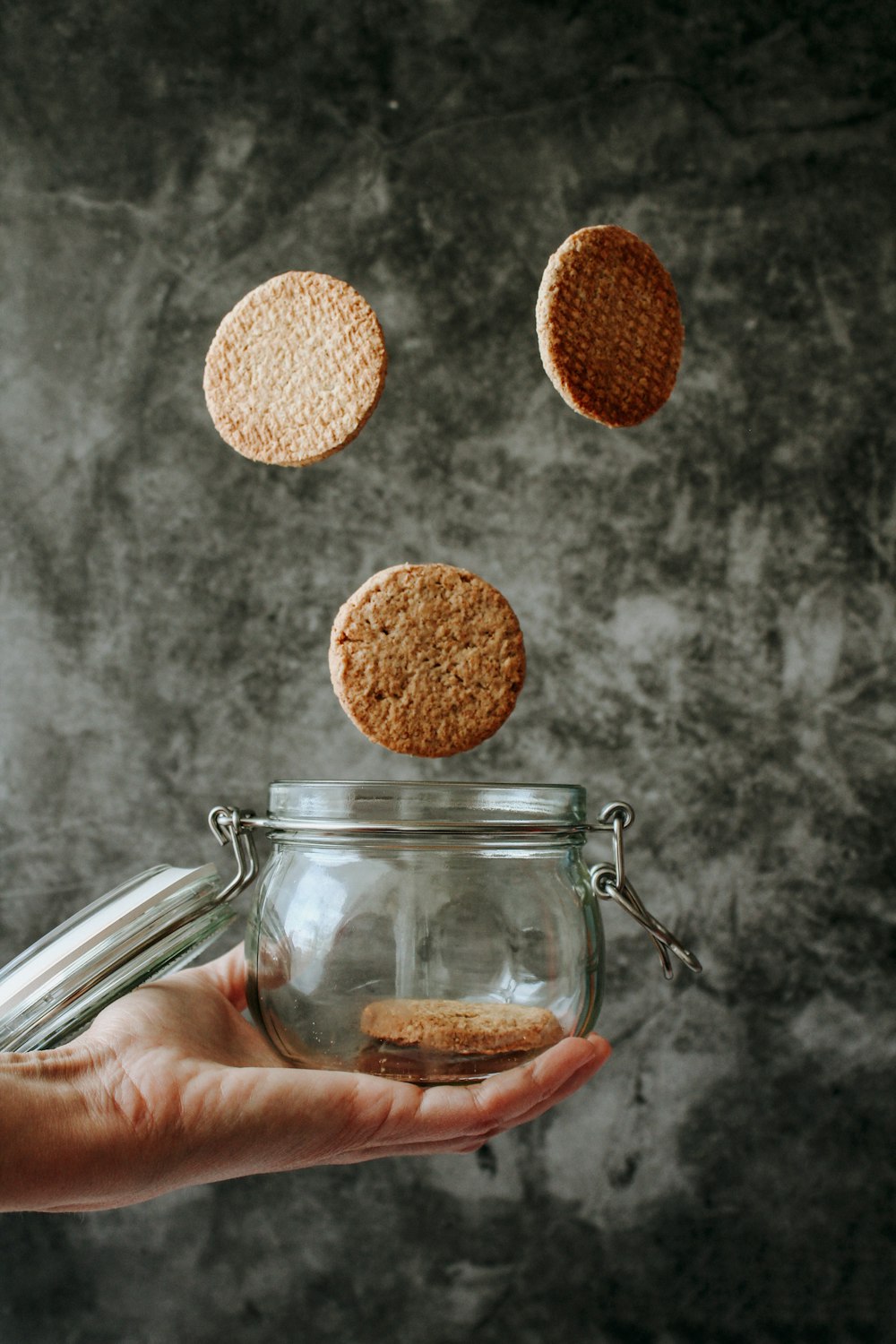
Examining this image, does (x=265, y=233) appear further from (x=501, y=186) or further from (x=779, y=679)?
(x=779, y=679)

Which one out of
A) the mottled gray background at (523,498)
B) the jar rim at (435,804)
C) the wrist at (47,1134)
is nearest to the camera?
the wrist at (47,1134)

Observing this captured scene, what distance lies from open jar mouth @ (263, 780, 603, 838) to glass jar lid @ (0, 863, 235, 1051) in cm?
9

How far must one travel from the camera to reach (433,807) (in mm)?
670

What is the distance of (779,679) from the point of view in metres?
1.15

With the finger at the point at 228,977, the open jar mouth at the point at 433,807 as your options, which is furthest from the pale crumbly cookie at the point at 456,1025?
the finger at the point at 228,977

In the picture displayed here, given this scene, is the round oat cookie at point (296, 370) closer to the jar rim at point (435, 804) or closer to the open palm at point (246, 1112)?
the jar rim at point (435, 804)

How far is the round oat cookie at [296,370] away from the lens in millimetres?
833

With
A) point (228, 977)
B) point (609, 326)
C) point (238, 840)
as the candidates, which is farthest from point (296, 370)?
point (228, 977)

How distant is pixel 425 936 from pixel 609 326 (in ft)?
1.48

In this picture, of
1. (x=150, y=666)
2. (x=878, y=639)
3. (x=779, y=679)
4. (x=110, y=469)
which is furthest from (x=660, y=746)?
(x=110, y=469)

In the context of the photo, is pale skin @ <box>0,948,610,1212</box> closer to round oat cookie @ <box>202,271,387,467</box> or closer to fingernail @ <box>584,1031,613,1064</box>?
fingernail @ <box>584,1031,613,1064</box>

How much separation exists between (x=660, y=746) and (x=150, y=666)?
20.9 inches

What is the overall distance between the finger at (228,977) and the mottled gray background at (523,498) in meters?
0.27

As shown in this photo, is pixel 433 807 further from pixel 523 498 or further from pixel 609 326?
pixel 523 498
